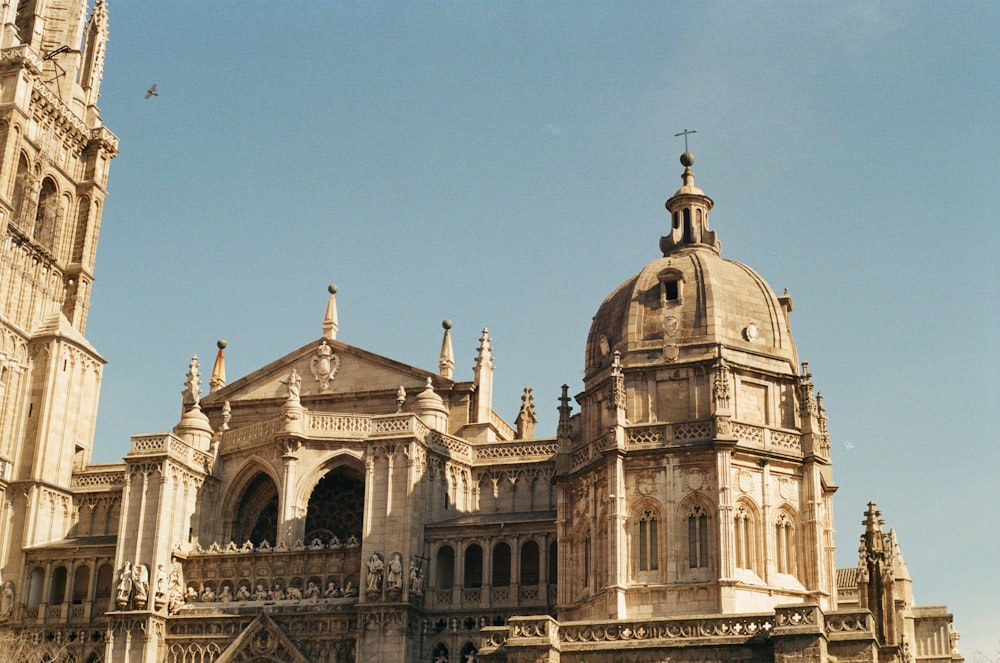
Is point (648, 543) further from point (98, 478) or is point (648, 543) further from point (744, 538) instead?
point (98, 478)

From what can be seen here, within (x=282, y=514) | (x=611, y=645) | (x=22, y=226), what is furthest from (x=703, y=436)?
(x=22, y=226)

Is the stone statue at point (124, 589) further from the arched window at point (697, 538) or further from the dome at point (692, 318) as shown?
the arched window at point (697, 538)

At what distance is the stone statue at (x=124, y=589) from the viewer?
180ft

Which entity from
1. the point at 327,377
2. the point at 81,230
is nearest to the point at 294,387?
the point at 327,377

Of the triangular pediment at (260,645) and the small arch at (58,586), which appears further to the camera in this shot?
the small arch at (58,586)

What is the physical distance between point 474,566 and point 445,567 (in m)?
1.17

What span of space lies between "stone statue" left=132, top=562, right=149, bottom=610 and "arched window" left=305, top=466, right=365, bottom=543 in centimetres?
690

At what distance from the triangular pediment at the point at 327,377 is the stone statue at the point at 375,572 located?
1127cm

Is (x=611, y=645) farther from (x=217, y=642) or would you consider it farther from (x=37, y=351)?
(x=37, y=351)

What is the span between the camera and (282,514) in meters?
56.6

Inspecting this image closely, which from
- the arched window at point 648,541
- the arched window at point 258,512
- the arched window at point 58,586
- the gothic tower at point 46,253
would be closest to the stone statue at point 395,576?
the arched window at point 258,512

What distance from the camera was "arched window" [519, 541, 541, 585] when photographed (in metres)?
54.2

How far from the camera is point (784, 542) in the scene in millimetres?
47531

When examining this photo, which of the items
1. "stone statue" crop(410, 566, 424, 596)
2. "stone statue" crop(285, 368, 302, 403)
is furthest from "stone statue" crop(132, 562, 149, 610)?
"stone statue" crop(410, 566, 424, 596)
